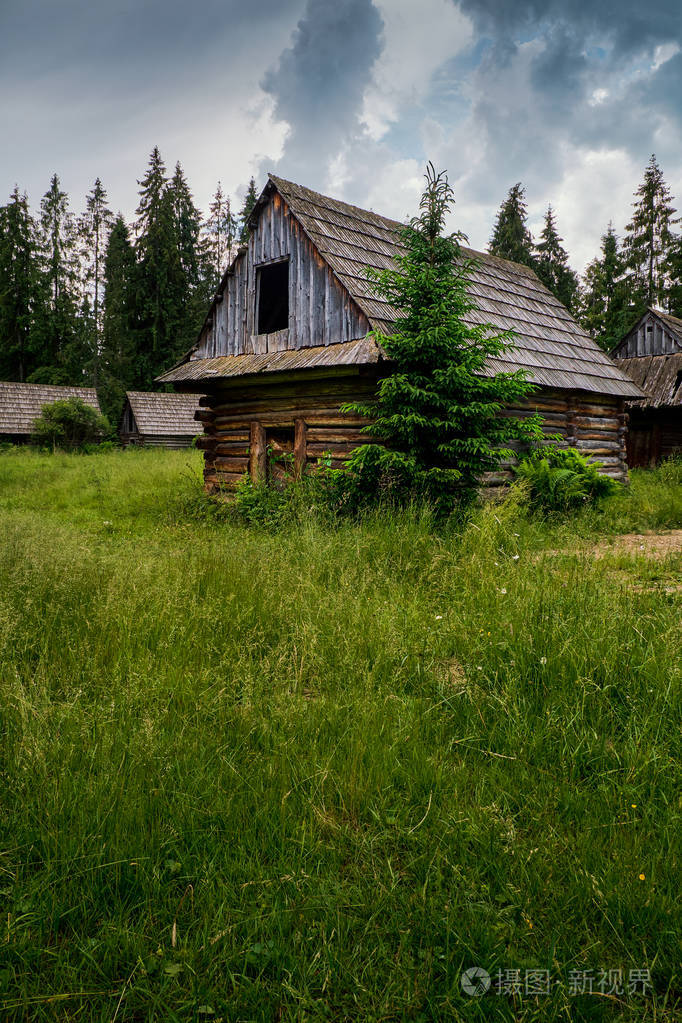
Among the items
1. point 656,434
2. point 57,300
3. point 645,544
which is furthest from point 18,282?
point 645,544

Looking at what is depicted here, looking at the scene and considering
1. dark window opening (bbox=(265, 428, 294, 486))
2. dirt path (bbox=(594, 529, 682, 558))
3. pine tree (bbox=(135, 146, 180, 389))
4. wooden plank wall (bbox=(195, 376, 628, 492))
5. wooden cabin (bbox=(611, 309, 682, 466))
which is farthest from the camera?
pine tree (bbox=(135, 146, 180, 389))

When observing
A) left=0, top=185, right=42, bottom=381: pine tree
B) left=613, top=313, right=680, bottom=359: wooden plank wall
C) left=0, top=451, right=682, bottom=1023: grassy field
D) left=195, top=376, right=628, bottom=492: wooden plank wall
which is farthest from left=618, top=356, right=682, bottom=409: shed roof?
left=0, top=185, right=42, bottom=381: pine tree

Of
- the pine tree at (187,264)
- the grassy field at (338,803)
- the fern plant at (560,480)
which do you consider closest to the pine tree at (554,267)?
the pine tree at (187,264)

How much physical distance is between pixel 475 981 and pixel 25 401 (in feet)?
115

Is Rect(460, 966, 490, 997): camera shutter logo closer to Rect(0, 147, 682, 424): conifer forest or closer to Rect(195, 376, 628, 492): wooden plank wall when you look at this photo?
Rect(195, 376, 628, 492): wooden plank wall

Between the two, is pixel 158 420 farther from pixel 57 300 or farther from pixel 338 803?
pixel 338 803

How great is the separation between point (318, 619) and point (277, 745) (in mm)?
1283

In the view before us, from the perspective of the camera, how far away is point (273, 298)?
13.1m

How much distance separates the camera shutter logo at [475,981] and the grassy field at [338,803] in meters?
0.01

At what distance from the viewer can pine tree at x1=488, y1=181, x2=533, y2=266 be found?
112 feet

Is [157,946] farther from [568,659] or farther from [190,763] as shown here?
[568,659]

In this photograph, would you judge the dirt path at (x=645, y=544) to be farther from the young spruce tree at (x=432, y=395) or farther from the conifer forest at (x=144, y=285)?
the conifer forest at (x=144, y=285)

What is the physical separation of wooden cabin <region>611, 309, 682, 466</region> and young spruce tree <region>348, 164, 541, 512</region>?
49.6ft

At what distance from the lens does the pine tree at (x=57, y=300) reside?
4003 centimetres
